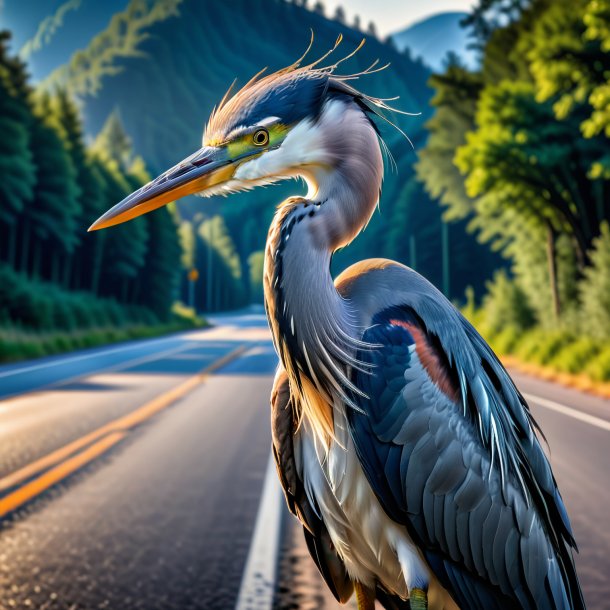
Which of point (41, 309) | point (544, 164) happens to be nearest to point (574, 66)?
point (544, 164)

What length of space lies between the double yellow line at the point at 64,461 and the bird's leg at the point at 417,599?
5308 mm

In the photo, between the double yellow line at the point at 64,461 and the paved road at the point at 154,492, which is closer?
the paved road at the point at 154,492

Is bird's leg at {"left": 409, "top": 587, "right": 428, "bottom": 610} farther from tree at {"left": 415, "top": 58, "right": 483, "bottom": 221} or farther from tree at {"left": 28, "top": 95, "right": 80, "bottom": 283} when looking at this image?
tree at {"left": 28, "top": 95, "right": 80, "bottom": 283}

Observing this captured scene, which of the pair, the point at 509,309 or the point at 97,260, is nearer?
the point at 509,309

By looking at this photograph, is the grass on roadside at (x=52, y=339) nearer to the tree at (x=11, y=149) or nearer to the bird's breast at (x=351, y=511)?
the tree at (x=11, y=149)

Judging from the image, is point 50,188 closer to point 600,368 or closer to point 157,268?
point 157,268

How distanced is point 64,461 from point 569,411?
23.4 feet

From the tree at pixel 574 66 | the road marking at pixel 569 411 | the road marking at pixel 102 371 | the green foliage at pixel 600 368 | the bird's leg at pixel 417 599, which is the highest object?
the tree at pixel 574 66

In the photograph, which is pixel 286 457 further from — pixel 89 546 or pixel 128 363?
pixel 128 363

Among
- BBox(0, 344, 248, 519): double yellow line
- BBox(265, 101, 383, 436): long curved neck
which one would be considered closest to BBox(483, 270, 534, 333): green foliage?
BBox(0, 344, 248, 519): double yellow line

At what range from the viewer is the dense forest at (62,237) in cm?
2980

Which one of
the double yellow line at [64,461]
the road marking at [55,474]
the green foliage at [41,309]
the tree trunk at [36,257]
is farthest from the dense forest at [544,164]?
the tree trunk at [36,257]

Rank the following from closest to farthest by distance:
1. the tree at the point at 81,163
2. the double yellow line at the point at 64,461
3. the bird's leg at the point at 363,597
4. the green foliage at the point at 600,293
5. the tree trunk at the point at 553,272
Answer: the bird's leg at the point at 363,597 → the double yellow line at the point at 64,461 → the green foliage at the point at 600,293 → the tree trunk at the point at 553,272 → the tree at the point at 81,163

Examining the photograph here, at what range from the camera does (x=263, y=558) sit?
5133 millimetres
